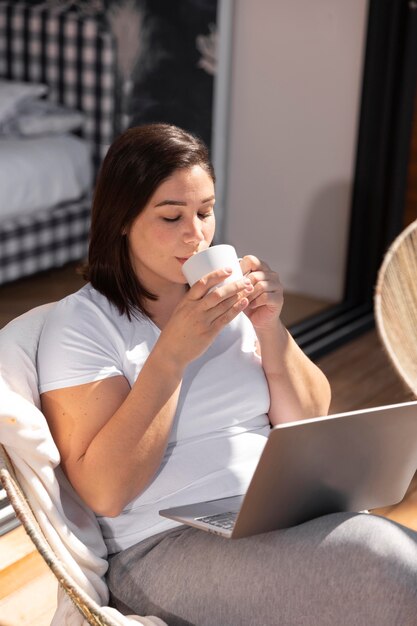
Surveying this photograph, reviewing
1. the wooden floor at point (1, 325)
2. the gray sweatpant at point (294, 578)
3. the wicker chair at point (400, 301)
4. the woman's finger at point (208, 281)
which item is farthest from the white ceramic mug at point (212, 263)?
the wooden floor at point (1, 325)

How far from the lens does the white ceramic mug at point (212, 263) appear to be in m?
1.18

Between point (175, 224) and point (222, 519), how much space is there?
0.38m

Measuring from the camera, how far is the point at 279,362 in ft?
4.52

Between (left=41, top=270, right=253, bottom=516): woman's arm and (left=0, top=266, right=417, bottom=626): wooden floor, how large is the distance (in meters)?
0.70

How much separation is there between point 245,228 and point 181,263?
8.07 feet

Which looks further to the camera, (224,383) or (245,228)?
(245,228)

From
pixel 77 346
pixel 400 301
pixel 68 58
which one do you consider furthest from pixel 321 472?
pixel 68 58

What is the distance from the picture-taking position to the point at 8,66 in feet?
12.6

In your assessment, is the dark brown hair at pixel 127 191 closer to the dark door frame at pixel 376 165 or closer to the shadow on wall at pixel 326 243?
the dark door frame at pixel 376 165

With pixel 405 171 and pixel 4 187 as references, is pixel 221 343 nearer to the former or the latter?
pixel 4 187

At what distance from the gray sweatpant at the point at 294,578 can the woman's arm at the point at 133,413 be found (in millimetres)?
113

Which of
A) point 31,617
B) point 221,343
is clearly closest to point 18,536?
point 31,617

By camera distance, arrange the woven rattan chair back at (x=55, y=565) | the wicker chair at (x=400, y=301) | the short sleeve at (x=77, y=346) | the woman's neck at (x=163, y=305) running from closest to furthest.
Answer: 1. the woven rattan chair back at (x=55, y=565)
2. the short sleeve at (x=77, y=346)
3. the woman's neck at (x=163, y=305)
4. the wicker chair at (x=400, y=301)

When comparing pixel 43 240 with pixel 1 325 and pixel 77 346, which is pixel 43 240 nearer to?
pixel 1 325
